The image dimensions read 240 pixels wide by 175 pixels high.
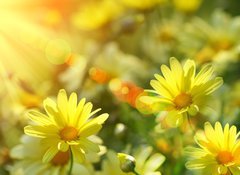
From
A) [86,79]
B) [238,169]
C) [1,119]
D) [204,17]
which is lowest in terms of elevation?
[238,169]

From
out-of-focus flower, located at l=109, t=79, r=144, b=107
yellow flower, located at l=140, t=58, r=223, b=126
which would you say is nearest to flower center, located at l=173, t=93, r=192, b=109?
yellow flower, located at l=140, t=58, r=223, b=126

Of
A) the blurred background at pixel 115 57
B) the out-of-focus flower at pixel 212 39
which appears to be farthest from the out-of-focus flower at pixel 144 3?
the out-of-focus flower at pixel 212 39

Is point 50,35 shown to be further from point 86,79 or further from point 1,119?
point 1,119

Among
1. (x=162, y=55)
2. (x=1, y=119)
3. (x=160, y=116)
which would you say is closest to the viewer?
(x=160, y=116)

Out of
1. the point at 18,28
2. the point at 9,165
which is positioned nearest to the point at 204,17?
the point at 18,28

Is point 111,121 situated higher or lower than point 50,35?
lower

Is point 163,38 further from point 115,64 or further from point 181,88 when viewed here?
point 181,88

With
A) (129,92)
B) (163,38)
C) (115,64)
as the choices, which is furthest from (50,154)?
(163,38)

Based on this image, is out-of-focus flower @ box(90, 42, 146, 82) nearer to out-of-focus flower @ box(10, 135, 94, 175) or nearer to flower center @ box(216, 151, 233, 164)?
out-of-focus flower @ box(10, 135, 94, 175)
